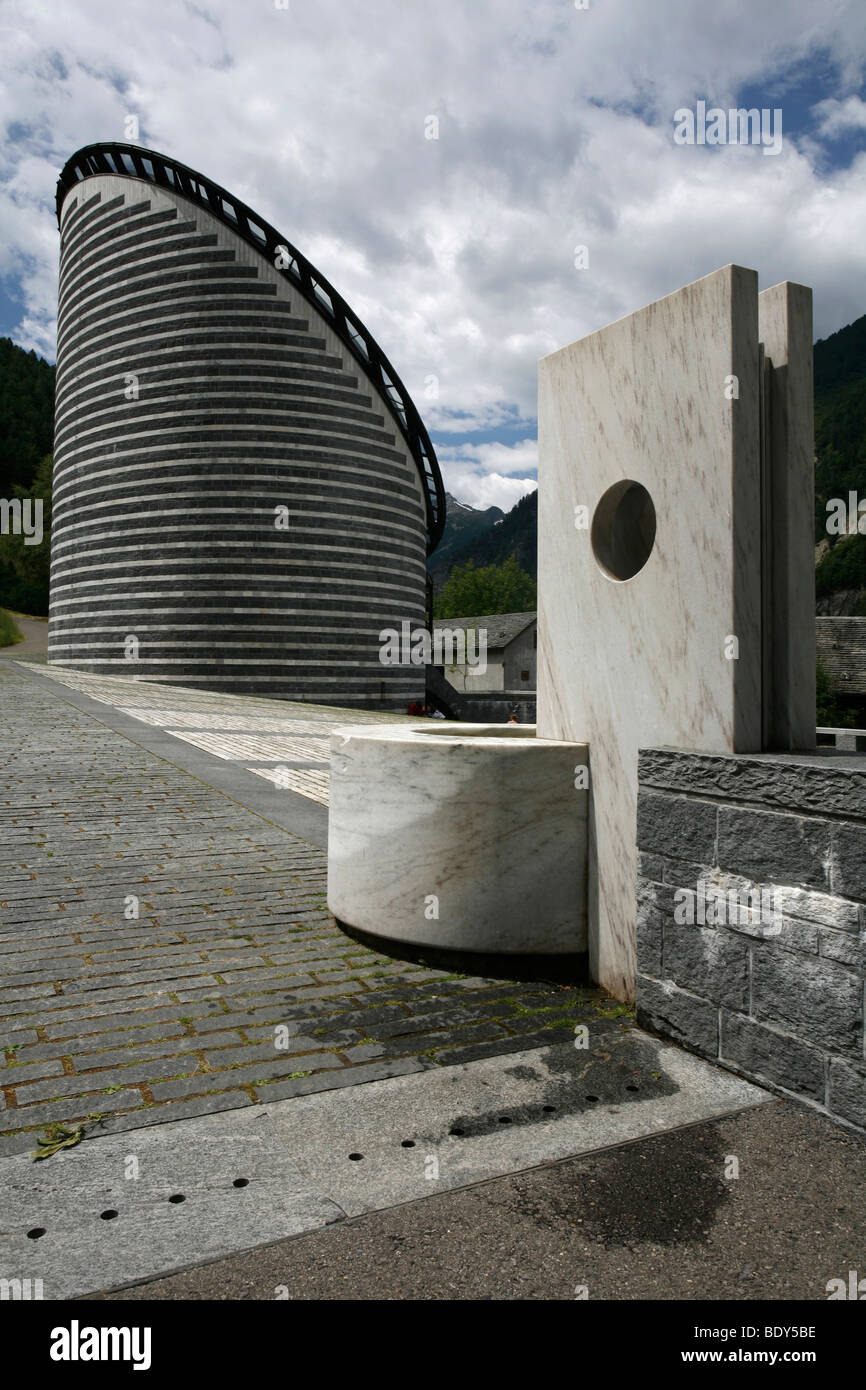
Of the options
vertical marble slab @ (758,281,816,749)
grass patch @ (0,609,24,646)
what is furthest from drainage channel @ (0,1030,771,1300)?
grass patch @ (0,609,24,646)

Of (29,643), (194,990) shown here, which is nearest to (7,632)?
(29,643)

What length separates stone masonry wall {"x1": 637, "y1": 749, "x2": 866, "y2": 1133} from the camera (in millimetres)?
2982

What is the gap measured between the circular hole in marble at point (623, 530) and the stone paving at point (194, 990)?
2178mm

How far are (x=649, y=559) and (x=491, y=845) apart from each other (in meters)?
1.60

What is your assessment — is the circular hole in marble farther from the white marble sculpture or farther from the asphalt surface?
the asphalt surface

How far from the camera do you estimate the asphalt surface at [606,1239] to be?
2.22 m

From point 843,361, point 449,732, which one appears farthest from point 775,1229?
point 843,361

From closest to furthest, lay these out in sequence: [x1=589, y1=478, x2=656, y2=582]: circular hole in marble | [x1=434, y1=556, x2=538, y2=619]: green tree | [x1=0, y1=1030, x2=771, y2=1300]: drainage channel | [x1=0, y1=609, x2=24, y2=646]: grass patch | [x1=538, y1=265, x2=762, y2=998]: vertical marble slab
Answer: [x1=0, y1=1030, x2=771, y2=1300]: drainage channel, [x1=538, y1=265, x2=762, y2=998]: vertical marble slab, [x1=589, y1=478, x2=656, y2=582]: circular hole in marble, [x1=0, y1=609, x2=24, y2=646]: grass patch, [x1=434, y1=556, x2=538, y2=619]: green tree

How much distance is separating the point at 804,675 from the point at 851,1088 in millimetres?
1694

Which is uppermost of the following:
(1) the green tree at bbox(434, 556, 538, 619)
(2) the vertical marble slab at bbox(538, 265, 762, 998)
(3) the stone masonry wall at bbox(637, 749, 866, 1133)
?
(1) the green tree at bbox(434, 556, 538, 619)

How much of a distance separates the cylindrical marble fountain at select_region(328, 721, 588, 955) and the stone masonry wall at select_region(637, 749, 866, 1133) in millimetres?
578

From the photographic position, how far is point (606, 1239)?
2.42 meters

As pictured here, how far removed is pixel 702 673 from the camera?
3.79 metres

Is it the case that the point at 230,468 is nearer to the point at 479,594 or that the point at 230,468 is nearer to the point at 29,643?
the point at 29,643
